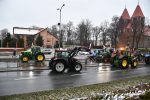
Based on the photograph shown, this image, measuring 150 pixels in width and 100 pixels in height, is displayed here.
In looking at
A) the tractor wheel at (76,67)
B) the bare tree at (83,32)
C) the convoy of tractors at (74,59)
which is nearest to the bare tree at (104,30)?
the bare tree at (83,32)

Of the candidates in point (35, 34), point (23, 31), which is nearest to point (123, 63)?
point (35, 34)

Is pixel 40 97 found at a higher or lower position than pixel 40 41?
lower

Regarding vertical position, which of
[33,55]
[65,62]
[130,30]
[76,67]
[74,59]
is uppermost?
[130,30]

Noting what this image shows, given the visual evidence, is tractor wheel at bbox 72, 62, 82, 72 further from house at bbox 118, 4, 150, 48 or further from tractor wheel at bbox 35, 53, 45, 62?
house at bbox 118, 4, 150, 48

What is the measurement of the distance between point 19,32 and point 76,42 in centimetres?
2425

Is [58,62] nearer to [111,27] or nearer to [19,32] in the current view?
[111,27]

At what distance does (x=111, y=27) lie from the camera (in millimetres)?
92875

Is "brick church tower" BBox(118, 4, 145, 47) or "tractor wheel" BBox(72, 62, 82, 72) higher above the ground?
"brick church tower" BBox(118, 4, 145, 47)

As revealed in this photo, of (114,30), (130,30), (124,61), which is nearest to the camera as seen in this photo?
(124,61)

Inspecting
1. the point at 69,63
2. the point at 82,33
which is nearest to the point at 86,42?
the point at 82,33

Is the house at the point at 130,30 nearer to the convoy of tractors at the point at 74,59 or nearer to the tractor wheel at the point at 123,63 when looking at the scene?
the convoy of tractors at the point at 74,59

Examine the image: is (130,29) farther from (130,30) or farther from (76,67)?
(76,67)

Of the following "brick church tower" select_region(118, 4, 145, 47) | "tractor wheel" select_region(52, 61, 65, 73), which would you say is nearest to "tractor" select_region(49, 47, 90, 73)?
"tractor wheel" select_region(52, 61, 65, 73)

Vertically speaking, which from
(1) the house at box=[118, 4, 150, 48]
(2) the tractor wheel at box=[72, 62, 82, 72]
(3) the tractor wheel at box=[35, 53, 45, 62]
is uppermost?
(1) the house at box=[118, 4, 150, 48]
